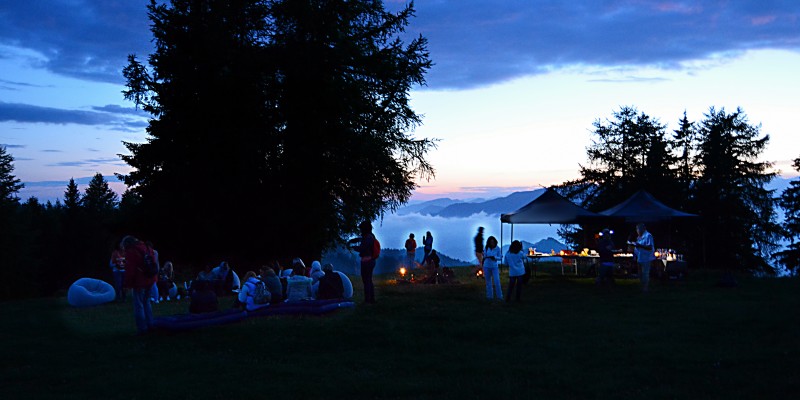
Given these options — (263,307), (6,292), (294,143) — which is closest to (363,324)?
(263,307)

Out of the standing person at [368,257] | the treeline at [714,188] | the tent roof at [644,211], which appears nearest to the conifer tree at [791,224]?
the treeline at [714,188]

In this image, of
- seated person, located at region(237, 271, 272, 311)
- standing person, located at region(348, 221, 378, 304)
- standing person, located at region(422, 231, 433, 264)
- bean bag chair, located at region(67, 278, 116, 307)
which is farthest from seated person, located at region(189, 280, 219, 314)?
standing person, located at region(422, 231, 433, 264)

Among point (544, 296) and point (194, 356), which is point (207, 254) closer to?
point (544, 296)

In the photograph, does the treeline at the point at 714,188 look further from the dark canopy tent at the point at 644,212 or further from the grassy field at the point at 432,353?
the grassy field at the point at 432,353

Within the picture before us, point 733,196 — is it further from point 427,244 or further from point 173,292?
point 173,292

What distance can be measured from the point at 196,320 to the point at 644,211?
65.6 ft

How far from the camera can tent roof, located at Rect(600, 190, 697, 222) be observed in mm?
27344

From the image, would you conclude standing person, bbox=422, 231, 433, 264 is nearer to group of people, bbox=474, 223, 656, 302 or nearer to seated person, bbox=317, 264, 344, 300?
group of people, bbox=474, 223, 656, 302

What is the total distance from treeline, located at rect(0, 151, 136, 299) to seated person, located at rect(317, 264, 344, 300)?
144 ft

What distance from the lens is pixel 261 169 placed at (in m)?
28.2

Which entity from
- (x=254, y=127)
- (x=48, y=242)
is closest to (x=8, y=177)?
(x=48, y=242)

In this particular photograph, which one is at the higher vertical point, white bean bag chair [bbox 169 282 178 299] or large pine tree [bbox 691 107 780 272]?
large pine tree [bbox 691 107 780 272]

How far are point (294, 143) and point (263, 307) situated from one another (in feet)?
43.7

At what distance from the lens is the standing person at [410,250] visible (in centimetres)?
3065
